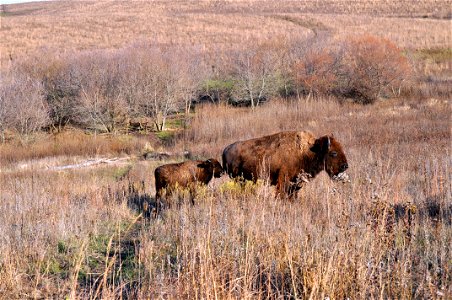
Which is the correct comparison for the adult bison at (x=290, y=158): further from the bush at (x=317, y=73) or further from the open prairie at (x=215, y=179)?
the bush at (x=317, y=73)

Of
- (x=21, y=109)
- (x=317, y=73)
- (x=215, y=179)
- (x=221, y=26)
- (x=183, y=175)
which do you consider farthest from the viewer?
(x=221, y=26)

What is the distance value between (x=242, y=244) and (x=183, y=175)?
5445mm

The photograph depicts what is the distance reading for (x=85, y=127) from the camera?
37.9 meters

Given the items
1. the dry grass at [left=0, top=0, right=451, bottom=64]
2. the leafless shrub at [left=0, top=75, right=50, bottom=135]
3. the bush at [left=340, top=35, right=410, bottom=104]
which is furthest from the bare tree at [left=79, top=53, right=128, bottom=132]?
the dry grass at [left=0, top=0, right=451, bottom=64]

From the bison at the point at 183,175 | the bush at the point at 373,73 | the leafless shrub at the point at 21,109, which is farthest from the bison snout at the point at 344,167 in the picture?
the bush at the point at 373,73

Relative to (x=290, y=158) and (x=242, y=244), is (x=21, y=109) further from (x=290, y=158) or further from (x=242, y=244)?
(x=242, y=244)

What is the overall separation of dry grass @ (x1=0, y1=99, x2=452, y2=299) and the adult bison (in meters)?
0.45

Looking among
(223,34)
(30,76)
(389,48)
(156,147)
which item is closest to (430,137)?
(156,147)

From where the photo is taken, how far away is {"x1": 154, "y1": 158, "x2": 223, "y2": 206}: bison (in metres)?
11.7

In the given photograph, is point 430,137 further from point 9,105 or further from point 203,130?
point 9,105

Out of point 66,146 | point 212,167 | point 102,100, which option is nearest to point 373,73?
point 102,100

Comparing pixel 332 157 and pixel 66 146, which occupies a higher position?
pixel 332 157

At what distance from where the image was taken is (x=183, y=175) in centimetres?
1192

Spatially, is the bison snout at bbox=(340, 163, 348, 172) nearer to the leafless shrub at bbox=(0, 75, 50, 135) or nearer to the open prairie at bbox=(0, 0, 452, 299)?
the open prairie at bbox=(0, 0, 452, 299)
